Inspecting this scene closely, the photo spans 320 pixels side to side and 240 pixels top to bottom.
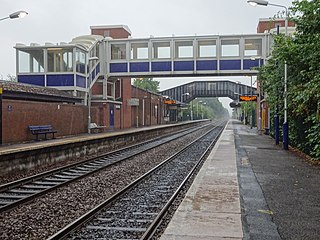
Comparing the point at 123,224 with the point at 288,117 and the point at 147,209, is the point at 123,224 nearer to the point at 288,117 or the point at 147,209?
the point at 147,209

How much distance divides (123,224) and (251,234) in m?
2.13

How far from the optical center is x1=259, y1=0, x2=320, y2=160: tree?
12.7 m

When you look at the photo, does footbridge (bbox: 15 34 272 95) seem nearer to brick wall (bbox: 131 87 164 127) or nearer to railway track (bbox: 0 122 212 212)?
brick wall (bbox: 131 87 164 127)

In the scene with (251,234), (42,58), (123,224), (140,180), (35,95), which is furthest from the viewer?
(42,58)

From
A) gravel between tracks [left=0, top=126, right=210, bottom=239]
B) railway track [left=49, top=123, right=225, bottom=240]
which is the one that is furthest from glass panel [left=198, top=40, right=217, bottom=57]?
railway track [left=49, top=123, right=225, bottom=240]

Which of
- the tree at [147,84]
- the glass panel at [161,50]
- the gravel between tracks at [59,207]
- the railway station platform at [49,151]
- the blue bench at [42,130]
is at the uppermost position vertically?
the tree at [147,84]

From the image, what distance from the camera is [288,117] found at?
66.0 feet

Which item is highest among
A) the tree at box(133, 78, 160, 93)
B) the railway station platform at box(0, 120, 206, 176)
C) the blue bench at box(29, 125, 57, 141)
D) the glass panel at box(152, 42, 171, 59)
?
the tree at box(133, 78, 160, 93)

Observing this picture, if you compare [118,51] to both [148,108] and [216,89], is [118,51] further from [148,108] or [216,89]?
[216,89]

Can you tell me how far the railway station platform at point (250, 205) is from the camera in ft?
18.9

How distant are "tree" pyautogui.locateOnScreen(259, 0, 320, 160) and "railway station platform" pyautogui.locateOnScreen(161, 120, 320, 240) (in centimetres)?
216

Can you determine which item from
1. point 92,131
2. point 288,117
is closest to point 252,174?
point 288,117

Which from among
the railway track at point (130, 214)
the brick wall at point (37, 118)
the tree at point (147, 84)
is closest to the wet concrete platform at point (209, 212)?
the railway track at point (130, 214)

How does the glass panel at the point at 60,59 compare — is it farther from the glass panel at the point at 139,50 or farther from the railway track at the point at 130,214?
the railway track at the point at 130,214
